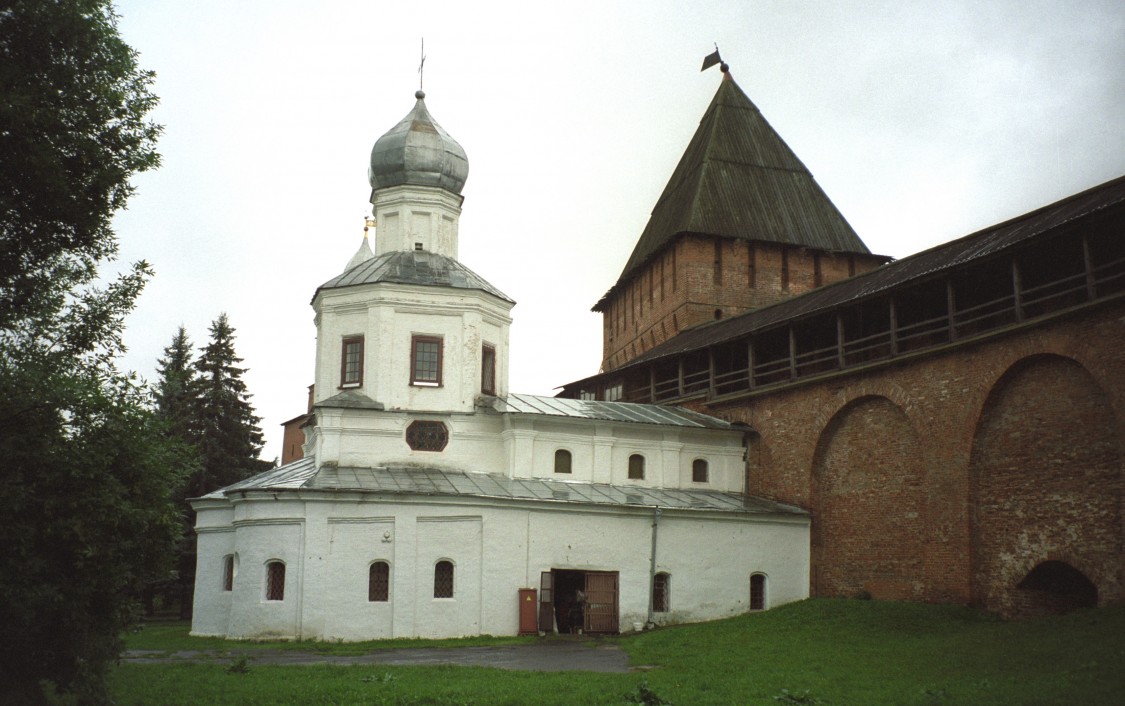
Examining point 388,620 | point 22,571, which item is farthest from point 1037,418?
point 22,571

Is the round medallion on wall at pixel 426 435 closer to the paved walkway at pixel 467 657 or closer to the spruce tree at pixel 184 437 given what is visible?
the paved walkway at pixel 467 657

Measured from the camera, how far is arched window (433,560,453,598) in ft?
Result: 83.9

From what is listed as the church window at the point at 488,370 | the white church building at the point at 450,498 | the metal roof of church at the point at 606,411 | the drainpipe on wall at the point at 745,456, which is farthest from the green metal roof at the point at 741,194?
the church window at the point at 488,370

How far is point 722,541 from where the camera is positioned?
94.1 feet

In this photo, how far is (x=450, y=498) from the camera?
84.6ft

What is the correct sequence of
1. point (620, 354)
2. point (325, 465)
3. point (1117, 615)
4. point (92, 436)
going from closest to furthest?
point (92, 436), point (1117, 615), point (325, 465), point (620, 354)

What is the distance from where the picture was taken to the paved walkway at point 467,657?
19.2m

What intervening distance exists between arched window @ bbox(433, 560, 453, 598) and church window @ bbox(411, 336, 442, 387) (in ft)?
16.9

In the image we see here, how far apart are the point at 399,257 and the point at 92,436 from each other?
17352 mm

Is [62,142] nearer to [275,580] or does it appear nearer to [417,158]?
[275,580]

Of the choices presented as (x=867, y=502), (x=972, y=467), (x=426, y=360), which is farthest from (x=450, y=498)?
(x=972, y=467)

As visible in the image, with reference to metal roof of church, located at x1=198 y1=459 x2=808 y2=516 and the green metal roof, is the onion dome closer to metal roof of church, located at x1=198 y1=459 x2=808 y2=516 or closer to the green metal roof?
metal roof of church, located at x1=198 y1=459 x2=808 y2=516

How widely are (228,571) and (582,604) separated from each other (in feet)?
29.9

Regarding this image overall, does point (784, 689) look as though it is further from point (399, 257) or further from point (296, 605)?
point (399, 257)
